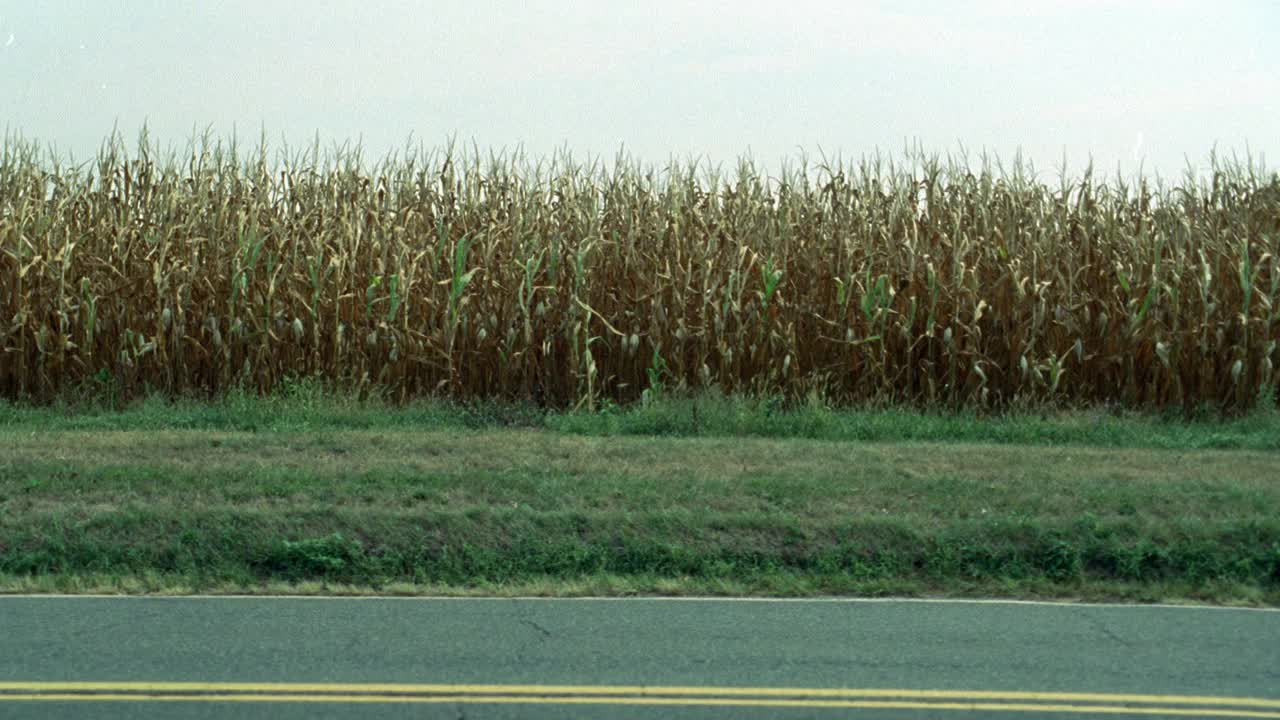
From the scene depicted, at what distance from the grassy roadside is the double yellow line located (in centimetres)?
252

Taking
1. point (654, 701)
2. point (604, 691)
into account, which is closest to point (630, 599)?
point (604, 691)

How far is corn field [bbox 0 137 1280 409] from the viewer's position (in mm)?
16625

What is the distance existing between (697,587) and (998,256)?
992 centimetres

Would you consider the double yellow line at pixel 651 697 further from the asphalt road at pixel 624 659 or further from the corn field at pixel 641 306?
the corn field at pixel 641 306

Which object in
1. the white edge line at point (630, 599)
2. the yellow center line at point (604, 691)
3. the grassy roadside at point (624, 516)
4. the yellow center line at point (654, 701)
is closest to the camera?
the yellow center line at point (654, 701)

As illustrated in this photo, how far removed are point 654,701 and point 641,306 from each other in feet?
36.4

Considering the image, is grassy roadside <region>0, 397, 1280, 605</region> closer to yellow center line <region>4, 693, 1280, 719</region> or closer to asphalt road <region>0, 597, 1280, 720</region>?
asphalt road <region>0, 597, 1280, 720</region>

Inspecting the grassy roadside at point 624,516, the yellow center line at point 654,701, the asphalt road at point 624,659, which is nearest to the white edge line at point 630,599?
the asphalt road at point 624,659

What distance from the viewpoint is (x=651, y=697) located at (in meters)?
6.09

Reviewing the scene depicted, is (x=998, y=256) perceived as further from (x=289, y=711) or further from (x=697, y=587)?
(x=289, y=711)

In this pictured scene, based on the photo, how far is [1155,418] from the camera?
52.6 ft

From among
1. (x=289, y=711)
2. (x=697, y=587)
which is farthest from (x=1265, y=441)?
(x=289, y=711)

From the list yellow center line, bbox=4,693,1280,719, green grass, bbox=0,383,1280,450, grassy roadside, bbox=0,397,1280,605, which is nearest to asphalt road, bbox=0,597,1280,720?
yellow center line, bbox=4,693,1280,719

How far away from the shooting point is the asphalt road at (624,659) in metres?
5.96
